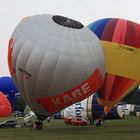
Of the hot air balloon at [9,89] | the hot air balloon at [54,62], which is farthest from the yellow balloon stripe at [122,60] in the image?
the hot air balloon at [9,89]

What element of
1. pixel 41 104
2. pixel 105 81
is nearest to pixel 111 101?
pixel 105 81

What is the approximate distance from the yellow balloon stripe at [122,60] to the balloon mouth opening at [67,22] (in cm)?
435

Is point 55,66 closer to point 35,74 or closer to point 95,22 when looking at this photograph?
point 35,74

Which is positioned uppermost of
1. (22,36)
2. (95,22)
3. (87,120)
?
(95,22)

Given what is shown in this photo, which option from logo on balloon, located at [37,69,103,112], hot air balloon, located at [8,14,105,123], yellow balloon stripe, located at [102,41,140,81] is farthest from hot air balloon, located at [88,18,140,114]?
logo on balloon, located at [37,69,103,112]

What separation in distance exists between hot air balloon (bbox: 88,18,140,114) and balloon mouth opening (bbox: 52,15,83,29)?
4.47 meters

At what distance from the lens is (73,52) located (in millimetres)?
23672

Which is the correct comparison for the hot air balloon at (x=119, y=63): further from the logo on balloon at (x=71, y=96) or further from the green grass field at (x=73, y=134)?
the logo on balloon at (x=71, y=96)

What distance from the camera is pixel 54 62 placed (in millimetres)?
23453

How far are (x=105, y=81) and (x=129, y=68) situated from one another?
175cm

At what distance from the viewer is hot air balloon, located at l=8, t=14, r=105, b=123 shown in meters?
23.5

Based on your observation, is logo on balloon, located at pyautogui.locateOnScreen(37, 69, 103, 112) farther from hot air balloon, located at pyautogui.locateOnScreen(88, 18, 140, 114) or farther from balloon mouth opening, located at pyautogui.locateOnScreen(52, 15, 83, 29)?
hot air balloon, located at pyautogui.locateOnScreen(88, 18, 140, 114)

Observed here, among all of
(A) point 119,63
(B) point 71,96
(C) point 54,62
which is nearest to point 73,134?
(B) point 71,96

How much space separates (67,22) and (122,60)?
5770 mm
